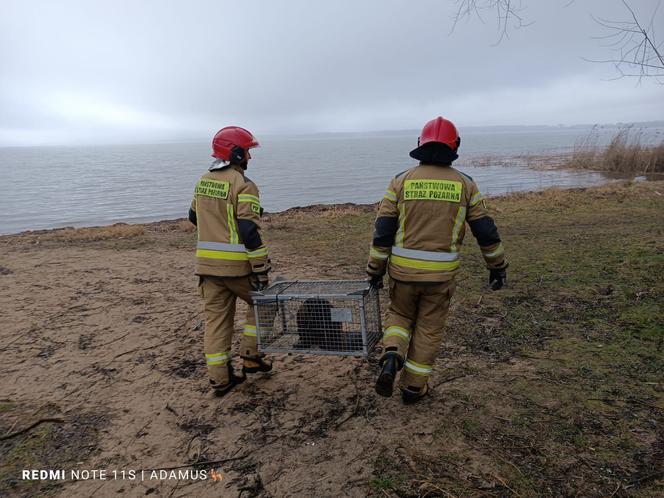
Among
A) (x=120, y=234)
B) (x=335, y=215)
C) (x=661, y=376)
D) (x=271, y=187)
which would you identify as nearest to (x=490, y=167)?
(x=271, y=187)

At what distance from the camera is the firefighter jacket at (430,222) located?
3.61 m

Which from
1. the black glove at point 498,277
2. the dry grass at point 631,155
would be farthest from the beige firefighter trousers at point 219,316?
the dry grass at point 631,155

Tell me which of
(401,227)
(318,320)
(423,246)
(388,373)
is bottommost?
(388,373)

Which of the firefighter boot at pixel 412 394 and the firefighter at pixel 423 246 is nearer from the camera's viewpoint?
the firefighter at pixel 423 246

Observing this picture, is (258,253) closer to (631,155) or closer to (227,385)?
(227,385)

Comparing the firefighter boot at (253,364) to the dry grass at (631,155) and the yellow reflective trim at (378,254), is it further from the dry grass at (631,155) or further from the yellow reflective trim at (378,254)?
the dry grass at (631,155)

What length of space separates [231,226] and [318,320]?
1092 mm

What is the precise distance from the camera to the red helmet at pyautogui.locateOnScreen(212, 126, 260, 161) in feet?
13.6

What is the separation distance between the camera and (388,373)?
3502 millimetres

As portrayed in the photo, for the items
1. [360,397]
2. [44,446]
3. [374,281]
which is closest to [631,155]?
[374,281]

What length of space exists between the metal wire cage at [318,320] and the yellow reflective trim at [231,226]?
50 centimetres

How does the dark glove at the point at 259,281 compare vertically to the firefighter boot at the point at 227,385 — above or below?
above

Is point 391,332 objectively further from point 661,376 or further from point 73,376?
point 73,376

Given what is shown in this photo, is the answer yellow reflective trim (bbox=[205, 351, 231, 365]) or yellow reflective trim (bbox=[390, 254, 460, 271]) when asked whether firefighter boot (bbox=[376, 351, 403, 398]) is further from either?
yellow reflective trim (bbox=[205, 351, 231, 365])
